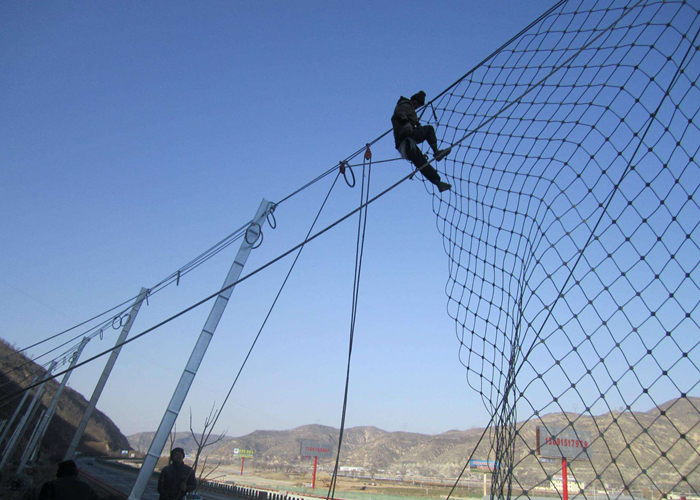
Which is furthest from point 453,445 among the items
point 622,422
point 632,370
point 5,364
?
point 632,370

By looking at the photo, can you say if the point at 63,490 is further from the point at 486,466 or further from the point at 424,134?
the point at 486,466

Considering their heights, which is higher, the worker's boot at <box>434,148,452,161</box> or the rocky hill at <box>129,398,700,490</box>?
the rocky hill at <box>129,398,700,490</box>

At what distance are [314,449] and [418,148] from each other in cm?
5181

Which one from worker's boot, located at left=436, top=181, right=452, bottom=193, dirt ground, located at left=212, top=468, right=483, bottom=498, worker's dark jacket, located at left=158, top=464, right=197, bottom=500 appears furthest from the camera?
dirt ground, located at left=212, top=468, right=483, bottom=498

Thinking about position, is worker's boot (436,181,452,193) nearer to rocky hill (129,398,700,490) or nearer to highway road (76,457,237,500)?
highway road (76,457,237,500)

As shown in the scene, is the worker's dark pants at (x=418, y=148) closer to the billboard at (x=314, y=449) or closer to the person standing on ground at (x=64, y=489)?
the person standing on ground at (x=64, y=489)

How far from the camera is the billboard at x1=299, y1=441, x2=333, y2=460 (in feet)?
170

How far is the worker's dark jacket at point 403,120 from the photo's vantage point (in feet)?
17.9

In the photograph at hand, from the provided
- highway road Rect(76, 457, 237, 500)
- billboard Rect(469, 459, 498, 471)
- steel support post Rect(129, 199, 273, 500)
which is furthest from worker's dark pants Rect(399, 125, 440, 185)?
highway road Rect(76, 457, 237, 500)

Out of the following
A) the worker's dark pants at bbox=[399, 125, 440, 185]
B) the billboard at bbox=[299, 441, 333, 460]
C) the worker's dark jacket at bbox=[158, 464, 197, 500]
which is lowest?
the worker's dark jacket at bbox=[158, 464, 197, 500]

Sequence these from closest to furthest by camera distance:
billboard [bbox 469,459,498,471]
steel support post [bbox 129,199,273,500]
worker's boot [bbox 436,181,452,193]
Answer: billboard [bbox 469,459,498,471] < worker's boot [bbox 436,181,452,193] < steel support post [bbox 129,199,273,500]

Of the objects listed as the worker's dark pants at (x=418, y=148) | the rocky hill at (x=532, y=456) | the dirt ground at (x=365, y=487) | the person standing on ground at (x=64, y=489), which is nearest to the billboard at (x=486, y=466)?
the rocky hill at (x=532, y=456)

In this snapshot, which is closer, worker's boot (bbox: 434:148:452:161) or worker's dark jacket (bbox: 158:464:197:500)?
worker's boot (bbox: 434:148:452:161)

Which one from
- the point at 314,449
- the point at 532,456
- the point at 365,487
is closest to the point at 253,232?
the point at 532,456
